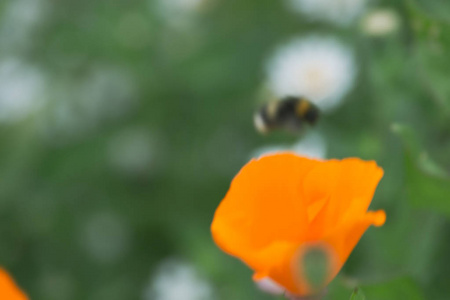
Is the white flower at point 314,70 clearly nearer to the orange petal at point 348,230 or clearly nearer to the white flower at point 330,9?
the white flower at point 330,9

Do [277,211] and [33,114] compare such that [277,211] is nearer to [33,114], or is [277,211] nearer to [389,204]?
[389,204]

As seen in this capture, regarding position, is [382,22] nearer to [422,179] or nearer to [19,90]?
[422,179]

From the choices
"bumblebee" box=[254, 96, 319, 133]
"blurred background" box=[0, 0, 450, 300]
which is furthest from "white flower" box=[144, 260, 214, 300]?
"bumblebee" box=[254, 96, 319, 133]

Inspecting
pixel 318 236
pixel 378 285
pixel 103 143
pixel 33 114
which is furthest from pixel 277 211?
pixel 33 114

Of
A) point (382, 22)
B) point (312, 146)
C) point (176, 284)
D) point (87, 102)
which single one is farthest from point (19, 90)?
point (382, 22)

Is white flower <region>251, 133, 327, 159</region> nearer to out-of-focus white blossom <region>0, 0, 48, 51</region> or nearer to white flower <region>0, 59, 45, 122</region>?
white flower <region>0, 59, 45, 122</region>

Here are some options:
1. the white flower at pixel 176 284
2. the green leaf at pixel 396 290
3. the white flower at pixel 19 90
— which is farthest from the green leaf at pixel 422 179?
the white flower at pixel 19 90
